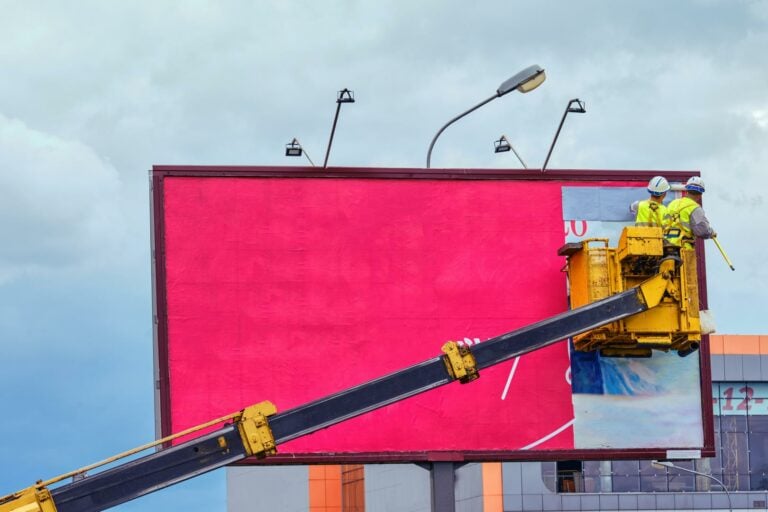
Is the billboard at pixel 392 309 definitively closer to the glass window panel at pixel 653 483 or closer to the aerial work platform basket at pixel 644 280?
the aerial work platform basket at pixel 644 280

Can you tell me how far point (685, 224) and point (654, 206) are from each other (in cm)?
83

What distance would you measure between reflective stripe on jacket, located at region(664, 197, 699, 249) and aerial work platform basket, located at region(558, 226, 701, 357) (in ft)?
1.19

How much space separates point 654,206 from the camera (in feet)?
93.9

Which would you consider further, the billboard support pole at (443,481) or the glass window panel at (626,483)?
the glass window panel at (626,483)

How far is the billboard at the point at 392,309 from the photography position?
2852 centimetres

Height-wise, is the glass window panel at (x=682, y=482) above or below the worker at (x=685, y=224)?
below

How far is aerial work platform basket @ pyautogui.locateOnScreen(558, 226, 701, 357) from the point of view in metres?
27.2

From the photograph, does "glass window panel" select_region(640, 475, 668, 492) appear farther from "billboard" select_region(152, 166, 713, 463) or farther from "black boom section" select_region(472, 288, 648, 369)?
"black boom section" select_region(472, 288, 648, 369)

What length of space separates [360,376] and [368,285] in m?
1.73

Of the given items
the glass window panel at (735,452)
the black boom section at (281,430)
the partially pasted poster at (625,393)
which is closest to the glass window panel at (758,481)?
the glass window panel at (735,452)

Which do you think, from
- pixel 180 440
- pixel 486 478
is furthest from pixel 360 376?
pixel 486 478

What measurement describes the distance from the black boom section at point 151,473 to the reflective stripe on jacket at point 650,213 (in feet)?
31.4

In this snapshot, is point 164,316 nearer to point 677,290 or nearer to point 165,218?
point 165,218

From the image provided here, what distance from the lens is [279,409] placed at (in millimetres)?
28406
